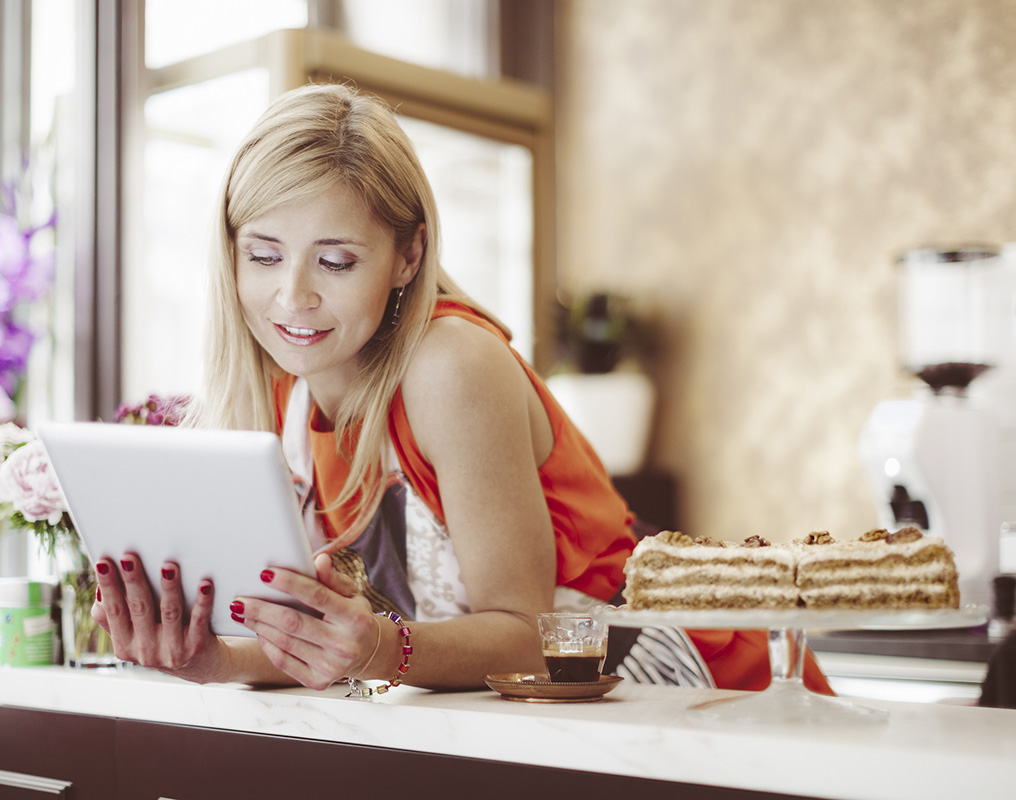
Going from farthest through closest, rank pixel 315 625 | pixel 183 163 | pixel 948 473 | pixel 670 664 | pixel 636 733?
pixel 183 163 < pixel 948 473 < pixel 670 664 < pixel 315 625 < pixel 636 733

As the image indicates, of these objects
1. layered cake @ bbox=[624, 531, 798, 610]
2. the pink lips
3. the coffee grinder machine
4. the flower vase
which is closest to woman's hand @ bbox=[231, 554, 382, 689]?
layered cake @ bbox=[624, 531, 798, 610]

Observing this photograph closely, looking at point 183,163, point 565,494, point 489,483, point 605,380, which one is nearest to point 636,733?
Result: point 489,483

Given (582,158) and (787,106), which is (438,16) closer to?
(582,158)

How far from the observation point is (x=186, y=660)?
1.14 metres

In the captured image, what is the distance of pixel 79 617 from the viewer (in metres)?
1.53

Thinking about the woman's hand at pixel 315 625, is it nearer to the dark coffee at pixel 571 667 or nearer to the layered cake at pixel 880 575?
the dark coffee at pixel 571 667

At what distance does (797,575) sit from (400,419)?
A: 0.55m

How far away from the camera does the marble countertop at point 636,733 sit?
843 millimetres

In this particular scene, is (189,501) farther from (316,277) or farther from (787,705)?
(787,705)

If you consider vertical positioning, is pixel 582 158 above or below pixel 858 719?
above

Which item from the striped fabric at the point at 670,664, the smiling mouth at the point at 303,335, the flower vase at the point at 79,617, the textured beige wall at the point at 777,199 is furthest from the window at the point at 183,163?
the striped fabric at the point at 670,664

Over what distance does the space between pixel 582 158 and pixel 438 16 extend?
2.70ft

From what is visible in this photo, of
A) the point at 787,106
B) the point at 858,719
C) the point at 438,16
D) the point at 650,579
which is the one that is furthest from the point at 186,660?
the point at 438,16

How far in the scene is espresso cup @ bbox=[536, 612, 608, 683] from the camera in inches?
44.2
